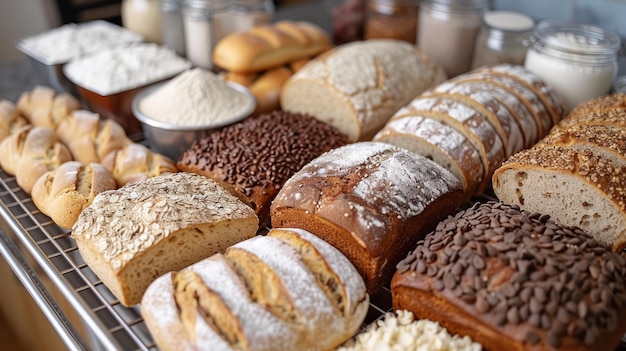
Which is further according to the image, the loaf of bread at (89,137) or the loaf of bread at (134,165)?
the loaf of bread at (89,137)

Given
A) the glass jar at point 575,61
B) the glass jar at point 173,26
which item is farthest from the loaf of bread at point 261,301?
the glass jar at point 173,26

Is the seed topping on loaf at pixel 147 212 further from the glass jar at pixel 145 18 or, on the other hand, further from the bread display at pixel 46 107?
the glass jar at pixel 145 18

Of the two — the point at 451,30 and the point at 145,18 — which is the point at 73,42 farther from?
the point at 451,30

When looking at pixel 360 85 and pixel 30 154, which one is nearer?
pixel 30 154

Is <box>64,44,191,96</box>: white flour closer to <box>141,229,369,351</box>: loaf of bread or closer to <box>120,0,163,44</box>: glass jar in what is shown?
<box>120,0,163,44</box>: glass jar

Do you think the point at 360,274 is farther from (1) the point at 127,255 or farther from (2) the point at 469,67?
(2) the point at 469,67

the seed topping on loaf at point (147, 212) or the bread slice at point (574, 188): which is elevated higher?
the bread slice at point (574, 188)

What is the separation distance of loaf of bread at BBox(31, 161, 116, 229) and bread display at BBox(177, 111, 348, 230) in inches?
13.9

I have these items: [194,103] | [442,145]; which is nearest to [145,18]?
[194,103]

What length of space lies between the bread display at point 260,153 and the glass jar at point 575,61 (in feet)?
3.55

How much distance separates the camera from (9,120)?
277 cm

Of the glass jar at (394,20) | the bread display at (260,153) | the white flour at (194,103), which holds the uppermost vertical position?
the glass jar at (394,20)

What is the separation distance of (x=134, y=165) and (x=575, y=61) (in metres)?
2.10

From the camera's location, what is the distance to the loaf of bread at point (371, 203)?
1.83 m
